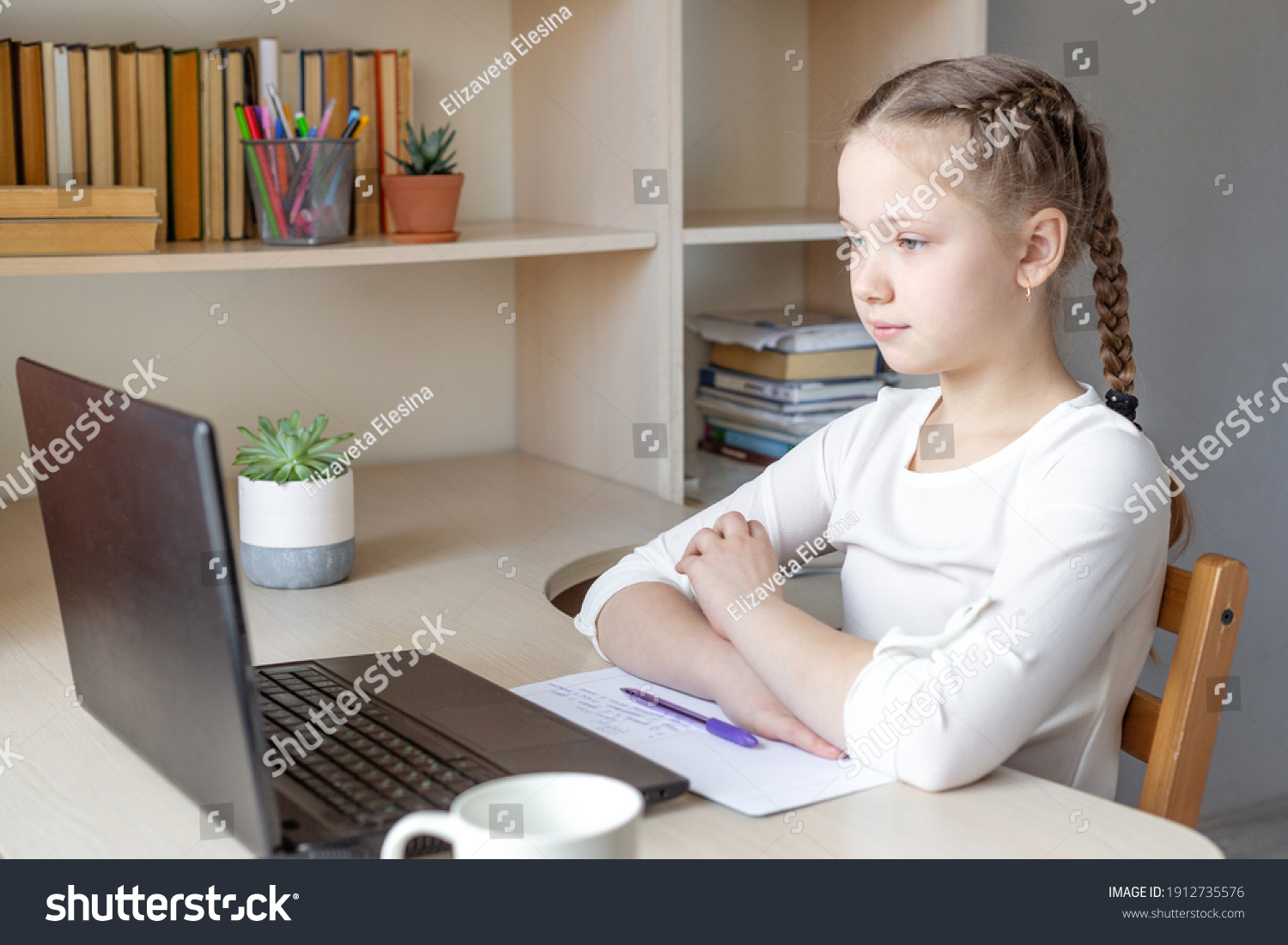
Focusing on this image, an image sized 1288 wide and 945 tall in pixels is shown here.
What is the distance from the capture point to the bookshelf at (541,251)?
1.64 m

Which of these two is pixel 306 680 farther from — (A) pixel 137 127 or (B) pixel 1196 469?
(B) pixel 1196 469

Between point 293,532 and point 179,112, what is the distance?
590 millimetres

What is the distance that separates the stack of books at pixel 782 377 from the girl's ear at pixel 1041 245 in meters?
0.84

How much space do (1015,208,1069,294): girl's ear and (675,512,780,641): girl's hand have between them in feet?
0.96

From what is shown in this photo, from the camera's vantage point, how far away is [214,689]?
2.32 ft

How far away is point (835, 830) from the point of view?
2.47ft

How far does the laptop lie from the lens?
2.24ft

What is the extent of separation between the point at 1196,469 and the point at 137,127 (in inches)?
74.4

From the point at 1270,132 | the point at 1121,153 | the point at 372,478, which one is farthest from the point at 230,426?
→ the point at 1270,132

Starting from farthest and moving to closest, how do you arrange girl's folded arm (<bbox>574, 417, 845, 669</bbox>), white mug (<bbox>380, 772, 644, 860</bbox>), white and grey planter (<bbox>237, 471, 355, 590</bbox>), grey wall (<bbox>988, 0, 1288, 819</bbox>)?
grey wall (<bbox>988, 0, 1288, 819</bbox>) → white and grey planter (<bbox>237, 471, 355, 590</bbox>) → girl's folded arm (<bbox>574, 417, 845, 669</bbox>) → white mug (<bbox>380, 772, 644, 860</bbox>)
